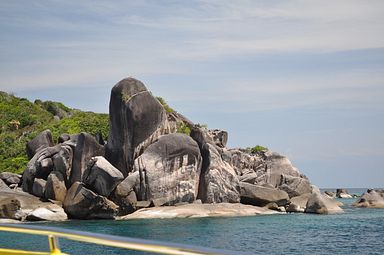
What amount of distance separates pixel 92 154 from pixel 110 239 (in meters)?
44.6

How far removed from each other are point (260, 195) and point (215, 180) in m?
4.68

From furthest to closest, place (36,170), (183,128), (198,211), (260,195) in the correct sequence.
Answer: (183,128)
(260,195)
(36,170)
(198,211)

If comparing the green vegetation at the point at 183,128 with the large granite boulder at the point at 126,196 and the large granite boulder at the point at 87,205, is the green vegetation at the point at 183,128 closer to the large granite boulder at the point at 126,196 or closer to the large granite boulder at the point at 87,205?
the large granite boulder at the point at 126,196

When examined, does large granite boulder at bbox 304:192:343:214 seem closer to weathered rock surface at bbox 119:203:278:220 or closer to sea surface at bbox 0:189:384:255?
weathered rock surface at bbox 119:203:278:220

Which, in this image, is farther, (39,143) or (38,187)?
(39,143)

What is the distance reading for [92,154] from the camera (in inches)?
1869

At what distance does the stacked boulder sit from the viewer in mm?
44125

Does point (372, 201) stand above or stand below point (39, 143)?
below

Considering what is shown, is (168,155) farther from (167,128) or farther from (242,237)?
(242,237)

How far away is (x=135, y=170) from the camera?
46.1 meters

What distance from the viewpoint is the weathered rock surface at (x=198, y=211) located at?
43406mm

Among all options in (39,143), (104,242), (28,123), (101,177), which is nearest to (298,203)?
(101,177)

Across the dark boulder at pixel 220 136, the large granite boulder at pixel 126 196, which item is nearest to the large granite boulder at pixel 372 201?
the dark boulder at pixel 220 136

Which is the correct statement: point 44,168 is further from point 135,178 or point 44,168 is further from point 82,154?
point 135,178
